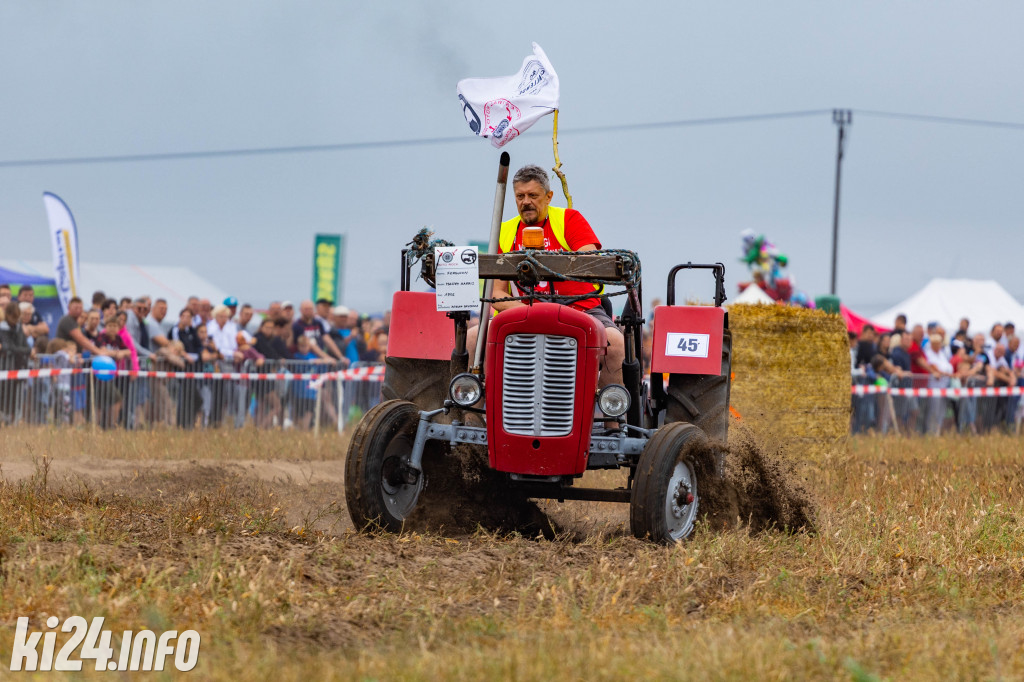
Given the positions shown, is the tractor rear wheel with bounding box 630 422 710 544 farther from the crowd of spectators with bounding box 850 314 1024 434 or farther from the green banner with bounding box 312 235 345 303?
the green banner with bounding box 312 235 345 303

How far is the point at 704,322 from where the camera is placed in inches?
280

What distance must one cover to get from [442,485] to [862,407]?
11.2m

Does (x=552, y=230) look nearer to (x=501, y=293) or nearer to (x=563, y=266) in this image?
(x=501, y=293)

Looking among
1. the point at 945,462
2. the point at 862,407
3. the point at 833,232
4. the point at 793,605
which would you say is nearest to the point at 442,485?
the point at 793,605

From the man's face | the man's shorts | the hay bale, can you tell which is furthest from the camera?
the hay bale

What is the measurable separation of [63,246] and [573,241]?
47.5 ft

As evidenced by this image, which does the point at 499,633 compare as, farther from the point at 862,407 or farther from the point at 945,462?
the point at 862,407

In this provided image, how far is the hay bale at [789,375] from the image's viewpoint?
11.9 metres

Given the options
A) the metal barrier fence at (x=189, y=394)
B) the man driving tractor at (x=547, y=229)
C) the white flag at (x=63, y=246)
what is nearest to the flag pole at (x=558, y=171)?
the man driving tractor at (x=547, y=229)

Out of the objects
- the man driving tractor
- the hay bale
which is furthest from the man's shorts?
the hay bale

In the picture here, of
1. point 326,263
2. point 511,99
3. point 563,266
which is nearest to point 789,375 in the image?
point 511,99

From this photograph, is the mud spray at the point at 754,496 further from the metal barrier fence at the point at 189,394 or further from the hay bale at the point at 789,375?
the metal barrier fence at the point at 189,394

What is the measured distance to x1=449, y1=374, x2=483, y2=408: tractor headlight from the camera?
6.39 meters

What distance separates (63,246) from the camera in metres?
19.4
